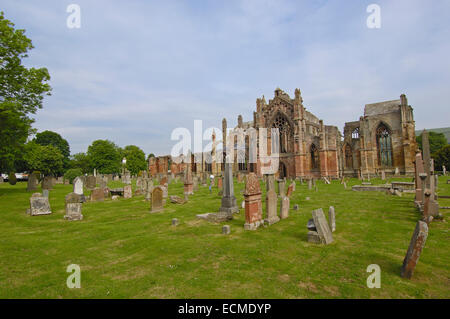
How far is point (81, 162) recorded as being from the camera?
2479 inches

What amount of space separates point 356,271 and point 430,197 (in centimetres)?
609

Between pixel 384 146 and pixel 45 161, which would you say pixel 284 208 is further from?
pixel 45 161

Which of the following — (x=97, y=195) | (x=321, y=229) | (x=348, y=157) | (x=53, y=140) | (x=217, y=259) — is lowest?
(x=217, y=259)

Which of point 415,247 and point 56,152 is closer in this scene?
point 415,247

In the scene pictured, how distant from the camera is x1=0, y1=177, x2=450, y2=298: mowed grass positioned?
13.4 feet

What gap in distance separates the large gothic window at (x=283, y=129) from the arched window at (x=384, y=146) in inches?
567

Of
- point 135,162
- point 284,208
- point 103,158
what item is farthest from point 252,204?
point 135,162

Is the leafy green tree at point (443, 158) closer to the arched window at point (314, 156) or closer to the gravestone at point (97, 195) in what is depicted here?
the arched window at point (314, 156)

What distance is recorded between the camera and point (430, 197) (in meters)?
8.31

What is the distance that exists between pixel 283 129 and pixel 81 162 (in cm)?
5589

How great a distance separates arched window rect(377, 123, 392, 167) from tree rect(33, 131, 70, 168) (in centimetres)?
6930
